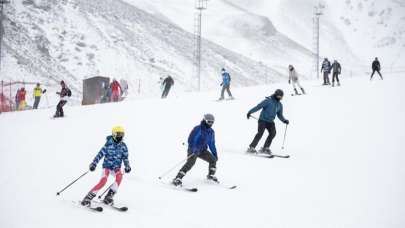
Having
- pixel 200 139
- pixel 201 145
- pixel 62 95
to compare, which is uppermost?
pixel 62 95

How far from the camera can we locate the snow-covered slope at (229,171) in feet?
24.5

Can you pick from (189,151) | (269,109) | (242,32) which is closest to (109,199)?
(189,151)

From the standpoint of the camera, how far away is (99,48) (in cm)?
5116

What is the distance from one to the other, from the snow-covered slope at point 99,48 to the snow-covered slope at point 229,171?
26741mm

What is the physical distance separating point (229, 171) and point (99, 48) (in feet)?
142

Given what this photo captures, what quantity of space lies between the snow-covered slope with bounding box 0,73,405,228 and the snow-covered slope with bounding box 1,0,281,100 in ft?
87.7

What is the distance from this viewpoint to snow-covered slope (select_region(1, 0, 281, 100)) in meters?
44.8

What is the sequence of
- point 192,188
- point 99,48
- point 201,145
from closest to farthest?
point 192,188
point 201,145
point 99,48

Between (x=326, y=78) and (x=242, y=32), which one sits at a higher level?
(x=242, y=32)

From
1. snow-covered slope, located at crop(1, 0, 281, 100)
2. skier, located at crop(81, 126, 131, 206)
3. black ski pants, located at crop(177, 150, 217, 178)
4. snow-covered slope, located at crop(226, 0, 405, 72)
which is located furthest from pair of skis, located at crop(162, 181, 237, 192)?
snow-covered slope, located at crop(226, 0, 405, 72)

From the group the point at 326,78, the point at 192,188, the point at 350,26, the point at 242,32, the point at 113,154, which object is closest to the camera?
the point at 113,154

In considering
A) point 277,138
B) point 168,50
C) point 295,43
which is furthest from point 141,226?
point 295,43

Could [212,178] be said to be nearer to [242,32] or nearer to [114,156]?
[114,156]

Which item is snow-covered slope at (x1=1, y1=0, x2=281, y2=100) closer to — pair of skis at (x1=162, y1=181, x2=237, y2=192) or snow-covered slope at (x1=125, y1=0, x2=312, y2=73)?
snow-covered slope at (x1=125, y1=0, x2=312, y2=73)
